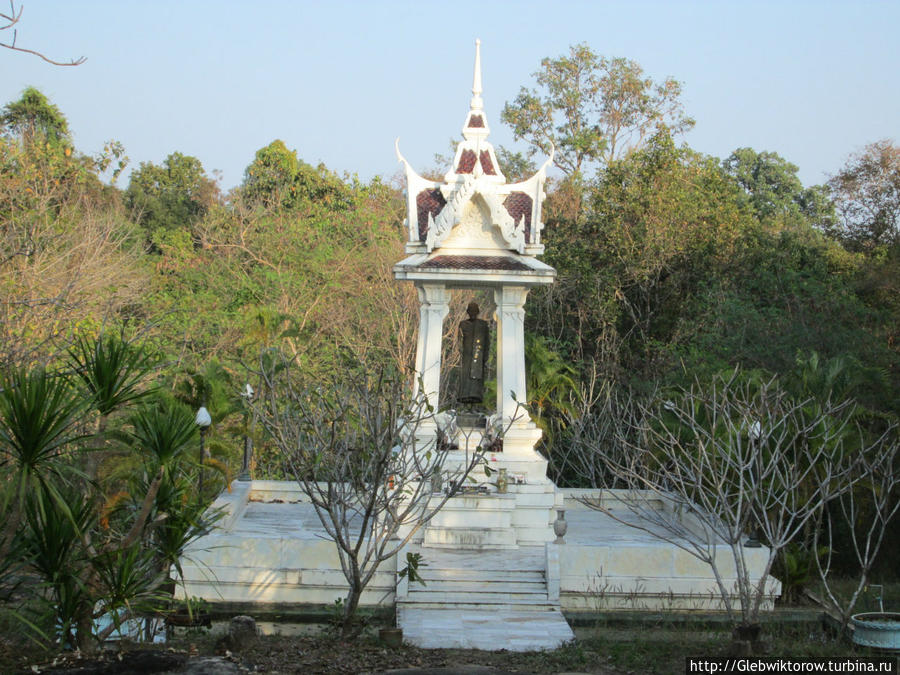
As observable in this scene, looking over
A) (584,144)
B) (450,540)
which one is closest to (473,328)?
(450,540)

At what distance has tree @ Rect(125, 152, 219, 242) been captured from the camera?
37812mm

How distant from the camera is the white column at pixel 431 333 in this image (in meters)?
15.1

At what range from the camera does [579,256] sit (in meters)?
25.7

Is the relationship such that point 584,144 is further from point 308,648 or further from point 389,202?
point 308,648

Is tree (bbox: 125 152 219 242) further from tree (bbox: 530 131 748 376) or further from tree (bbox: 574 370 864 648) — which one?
tree (bbox: 574 370 864 648)

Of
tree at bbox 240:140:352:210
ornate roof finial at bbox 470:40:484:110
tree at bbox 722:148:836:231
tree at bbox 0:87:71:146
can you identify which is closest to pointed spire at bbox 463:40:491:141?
ornate roof finial at bbox 470:40:484:110

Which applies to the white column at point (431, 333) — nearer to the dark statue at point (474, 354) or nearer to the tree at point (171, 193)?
the dark statue at point (474, 354)

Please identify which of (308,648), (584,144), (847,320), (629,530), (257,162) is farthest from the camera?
(257,162)

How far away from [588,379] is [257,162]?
1720cm

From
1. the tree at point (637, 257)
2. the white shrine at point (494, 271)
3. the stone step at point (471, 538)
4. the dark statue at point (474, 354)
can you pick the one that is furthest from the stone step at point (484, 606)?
the tree at point (637, 257)

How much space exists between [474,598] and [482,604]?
0.39 ft

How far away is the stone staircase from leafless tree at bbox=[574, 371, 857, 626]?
53.7 inches

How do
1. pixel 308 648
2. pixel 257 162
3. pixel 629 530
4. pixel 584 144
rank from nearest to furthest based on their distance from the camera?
pixel 308 648
pixel 629 530
pixel 584 144
pixel 257 162

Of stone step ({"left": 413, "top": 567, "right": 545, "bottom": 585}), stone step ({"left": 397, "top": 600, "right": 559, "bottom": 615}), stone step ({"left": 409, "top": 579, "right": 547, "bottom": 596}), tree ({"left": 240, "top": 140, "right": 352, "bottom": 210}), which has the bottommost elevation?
stone step ({"left": 397, "top": 600, "right": 559, "bottom": 615})
